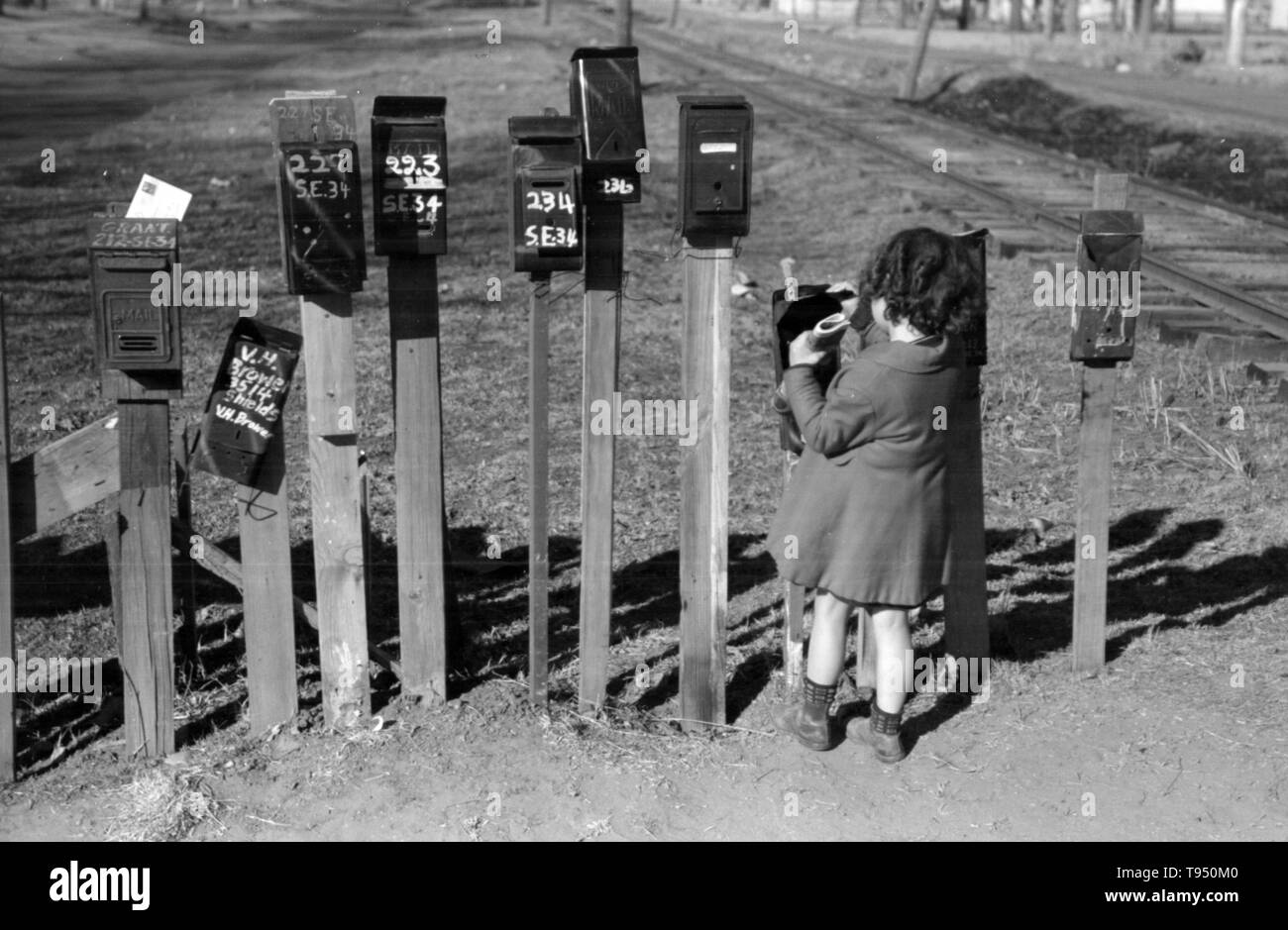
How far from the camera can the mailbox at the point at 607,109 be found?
14.2 feet

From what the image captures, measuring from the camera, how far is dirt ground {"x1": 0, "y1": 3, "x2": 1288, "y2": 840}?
170 inches

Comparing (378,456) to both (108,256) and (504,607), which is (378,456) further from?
(108,256)

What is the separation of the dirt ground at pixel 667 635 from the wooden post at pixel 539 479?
101mm

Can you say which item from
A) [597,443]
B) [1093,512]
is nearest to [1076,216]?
[1093,512]

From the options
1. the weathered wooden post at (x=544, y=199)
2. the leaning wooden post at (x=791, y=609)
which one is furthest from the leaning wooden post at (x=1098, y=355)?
the weathered wooden post at (x=544, y=199)

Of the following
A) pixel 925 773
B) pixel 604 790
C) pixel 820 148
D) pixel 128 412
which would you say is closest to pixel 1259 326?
pixel 925 773

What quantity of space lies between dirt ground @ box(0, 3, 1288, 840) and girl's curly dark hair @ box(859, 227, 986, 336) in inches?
35.4

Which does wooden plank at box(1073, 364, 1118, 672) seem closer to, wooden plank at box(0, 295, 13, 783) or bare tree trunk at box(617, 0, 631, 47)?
wooden plank at box(0, 295, 13, 783)

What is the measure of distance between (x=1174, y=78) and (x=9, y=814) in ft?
125

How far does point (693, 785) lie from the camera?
4.43 metres

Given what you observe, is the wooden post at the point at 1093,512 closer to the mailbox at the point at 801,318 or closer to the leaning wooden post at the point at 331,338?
the mailbox at the point at 801,318

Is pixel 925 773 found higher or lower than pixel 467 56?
lower

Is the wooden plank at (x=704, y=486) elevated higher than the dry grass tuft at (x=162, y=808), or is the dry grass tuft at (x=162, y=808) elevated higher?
the wooden plank at (x=704, y=486)

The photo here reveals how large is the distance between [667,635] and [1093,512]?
158 cm
